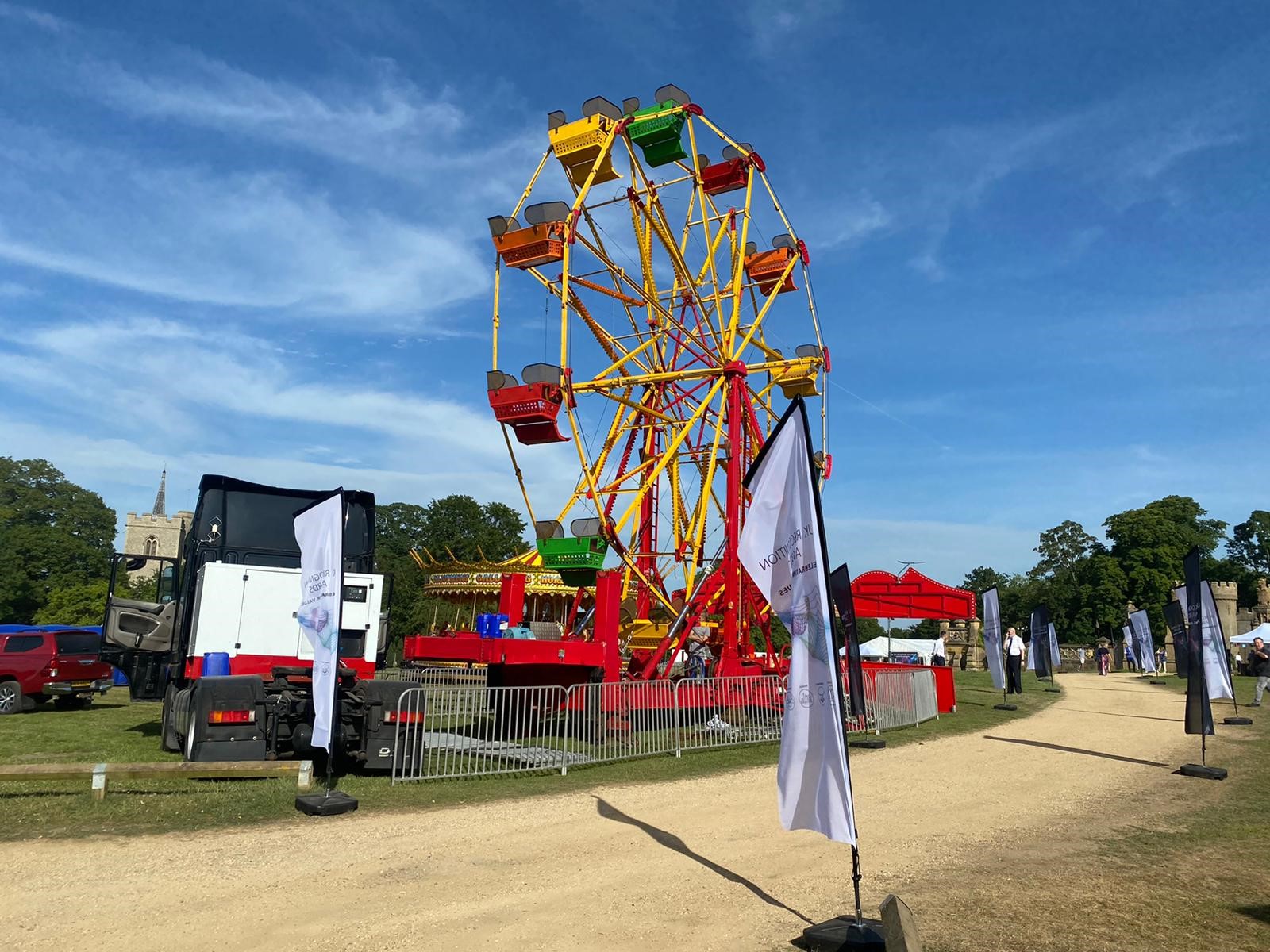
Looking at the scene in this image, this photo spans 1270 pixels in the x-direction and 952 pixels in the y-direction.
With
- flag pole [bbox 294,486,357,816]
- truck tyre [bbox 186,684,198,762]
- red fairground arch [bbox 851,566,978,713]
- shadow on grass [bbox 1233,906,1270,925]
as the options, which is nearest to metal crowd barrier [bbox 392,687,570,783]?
flag pole [bbox 294,486,357,816]

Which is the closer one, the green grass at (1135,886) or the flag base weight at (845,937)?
the flag base weight at (845,937)

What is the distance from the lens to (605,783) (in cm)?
923

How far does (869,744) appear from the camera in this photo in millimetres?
12273

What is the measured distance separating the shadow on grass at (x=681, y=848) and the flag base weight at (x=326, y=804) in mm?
2229

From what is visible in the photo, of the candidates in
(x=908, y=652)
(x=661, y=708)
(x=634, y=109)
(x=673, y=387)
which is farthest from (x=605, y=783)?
(x=908, y=652)

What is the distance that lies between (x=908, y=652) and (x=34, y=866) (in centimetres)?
5366

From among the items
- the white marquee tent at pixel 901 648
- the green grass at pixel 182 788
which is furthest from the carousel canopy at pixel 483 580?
the green grass at pixel 182 788

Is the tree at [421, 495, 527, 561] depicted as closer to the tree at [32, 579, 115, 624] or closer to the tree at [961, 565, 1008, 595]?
the tree at [32, 579, 115, 624]

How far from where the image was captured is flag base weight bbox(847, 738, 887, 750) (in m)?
12.1

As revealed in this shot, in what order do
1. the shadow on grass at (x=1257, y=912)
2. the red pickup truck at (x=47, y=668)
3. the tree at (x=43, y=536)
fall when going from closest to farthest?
the shadow on grass at (x=1257, y=912) → the red pickup truck at (x=47, y=668) → the tree at (x=43, y=536)

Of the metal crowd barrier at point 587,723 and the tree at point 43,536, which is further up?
the tree at point 43,536

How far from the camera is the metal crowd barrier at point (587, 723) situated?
940 centimetres

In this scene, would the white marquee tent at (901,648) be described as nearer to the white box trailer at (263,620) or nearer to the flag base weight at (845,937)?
the white box trailer at (263,620)

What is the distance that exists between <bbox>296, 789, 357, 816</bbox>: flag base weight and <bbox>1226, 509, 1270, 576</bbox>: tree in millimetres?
102739
